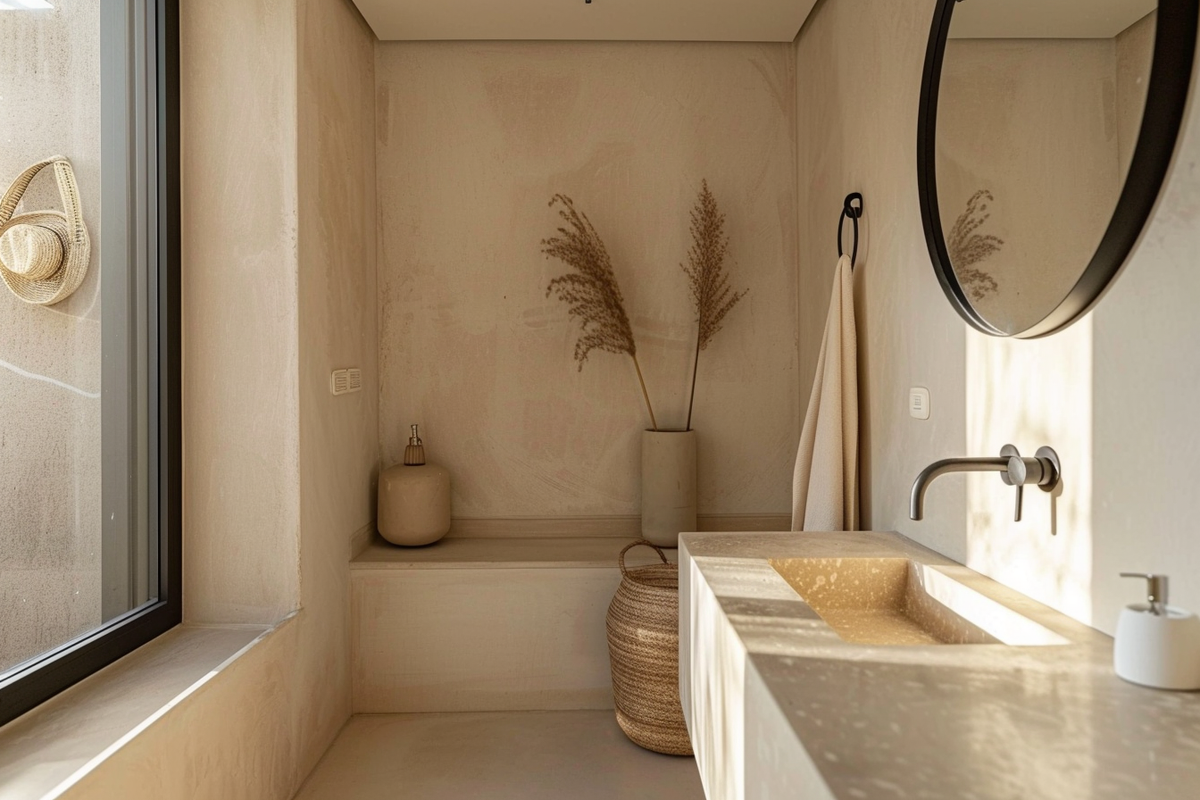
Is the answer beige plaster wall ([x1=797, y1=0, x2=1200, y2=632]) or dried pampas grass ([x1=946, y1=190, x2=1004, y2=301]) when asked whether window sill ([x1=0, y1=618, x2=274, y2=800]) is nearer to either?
beige plaster wall ([x1=797, y1=0, x2=1200, y2=632])

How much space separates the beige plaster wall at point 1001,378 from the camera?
108 cm

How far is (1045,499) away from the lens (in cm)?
137

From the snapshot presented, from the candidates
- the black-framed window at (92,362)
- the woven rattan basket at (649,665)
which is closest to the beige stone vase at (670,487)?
the woven rattan basket at (649,665)

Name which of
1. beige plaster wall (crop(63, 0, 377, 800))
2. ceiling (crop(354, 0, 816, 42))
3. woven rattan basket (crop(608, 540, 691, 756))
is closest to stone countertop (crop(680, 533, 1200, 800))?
woven rattan basket (crop(608, 540, 691, 756))

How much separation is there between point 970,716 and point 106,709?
143cm

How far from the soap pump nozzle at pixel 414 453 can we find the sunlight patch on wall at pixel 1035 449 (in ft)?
5.61

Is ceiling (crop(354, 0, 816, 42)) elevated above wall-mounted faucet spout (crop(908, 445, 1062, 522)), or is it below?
above

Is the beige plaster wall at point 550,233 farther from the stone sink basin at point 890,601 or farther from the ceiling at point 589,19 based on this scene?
the stone sink basin at point 890,601

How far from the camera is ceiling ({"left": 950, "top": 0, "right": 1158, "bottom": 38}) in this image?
45.5 inches

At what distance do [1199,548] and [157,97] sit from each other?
2123 millimetres

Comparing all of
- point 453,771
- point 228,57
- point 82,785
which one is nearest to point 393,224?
point 228,57

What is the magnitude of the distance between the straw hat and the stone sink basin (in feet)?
4.62

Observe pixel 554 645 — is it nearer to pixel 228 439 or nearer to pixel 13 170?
pixel 228 439

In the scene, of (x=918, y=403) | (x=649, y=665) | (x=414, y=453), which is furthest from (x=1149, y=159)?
(x=414, y=453)
